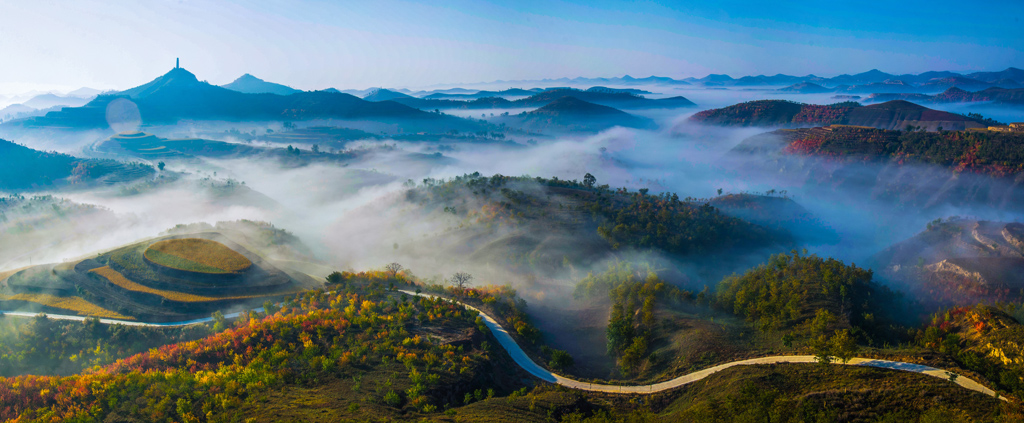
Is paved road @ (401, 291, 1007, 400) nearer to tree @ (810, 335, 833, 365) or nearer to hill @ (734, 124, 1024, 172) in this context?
tree @ (810, 335, 833, 365)

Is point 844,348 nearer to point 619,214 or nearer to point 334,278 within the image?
point 334,278

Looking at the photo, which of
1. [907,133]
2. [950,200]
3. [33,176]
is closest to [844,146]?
[907,133]

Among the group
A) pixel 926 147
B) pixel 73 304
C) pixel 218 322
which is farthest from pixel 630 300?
pixel 926 147

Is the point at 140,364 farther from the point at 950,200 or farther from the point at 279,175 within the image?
the point at 950,200

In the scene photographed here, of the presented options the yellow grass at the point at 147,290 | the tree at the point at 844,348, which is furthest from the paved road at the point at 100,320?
the tree at the point at 844,348

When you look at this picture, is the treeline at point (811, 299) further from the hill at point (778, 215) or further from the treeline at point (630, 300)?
the hill at point (778, 215)

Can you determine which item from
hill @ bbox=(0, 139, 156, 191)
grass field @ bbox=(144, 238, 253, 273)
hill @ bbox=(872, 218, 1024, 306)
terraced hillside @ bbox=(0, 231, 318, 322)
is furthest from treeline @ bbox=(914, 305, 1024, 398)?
hill @ bbox=(0, 139, 156, 191)
